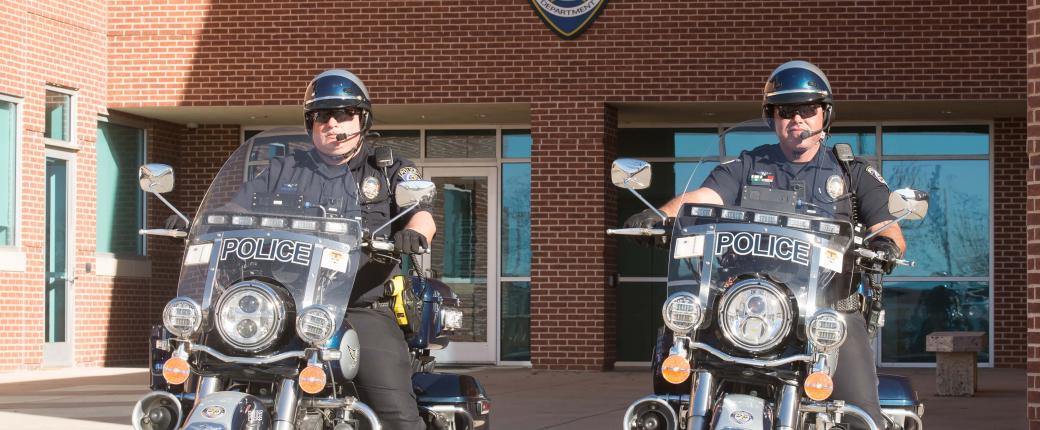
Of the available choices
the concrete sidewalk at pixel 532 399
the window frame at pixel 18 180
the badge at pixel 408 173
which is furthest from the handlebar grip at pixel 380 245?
the window frame at pixel 18 180

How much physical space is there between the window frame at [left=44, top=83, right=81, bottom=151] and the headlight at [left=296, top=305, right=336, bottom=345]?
42.9 ft

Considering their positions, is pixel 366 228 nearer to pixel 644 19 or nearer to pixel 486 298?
pixel 644 19

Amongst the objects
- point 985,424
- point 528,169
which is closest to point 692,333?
point 985,424

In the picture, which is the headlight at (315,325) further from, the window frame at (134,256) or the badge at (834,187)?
the window frame at (134,256)

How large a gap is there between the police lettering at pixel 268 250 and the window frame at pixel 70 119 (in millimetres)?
12747

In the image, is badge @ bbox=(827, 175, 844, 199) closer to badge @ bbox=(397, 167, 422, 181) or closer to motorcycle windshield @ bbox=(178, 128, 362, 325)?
badge @ bbox=(397, 167, 422, 181)

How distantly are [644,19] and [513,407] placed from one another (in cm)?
618

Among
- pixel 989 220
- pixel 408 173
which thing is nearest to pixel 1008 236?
pixel 989 220

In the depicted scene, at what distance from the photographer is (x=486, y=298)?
18.5 m

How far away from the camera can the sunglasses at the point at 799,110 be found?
541cm

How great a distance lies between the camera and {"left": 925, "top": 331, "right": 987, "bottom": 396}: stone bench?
13.4m

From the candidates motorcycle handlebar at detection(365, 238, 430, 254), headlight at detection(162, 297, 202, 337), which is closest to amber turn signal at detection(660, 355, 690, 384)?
motorcycle handlebar at detection(365, 238, 430, 254)

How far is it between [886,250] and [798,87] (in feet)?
2.28

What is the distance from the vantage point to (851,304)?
525 centimetres
